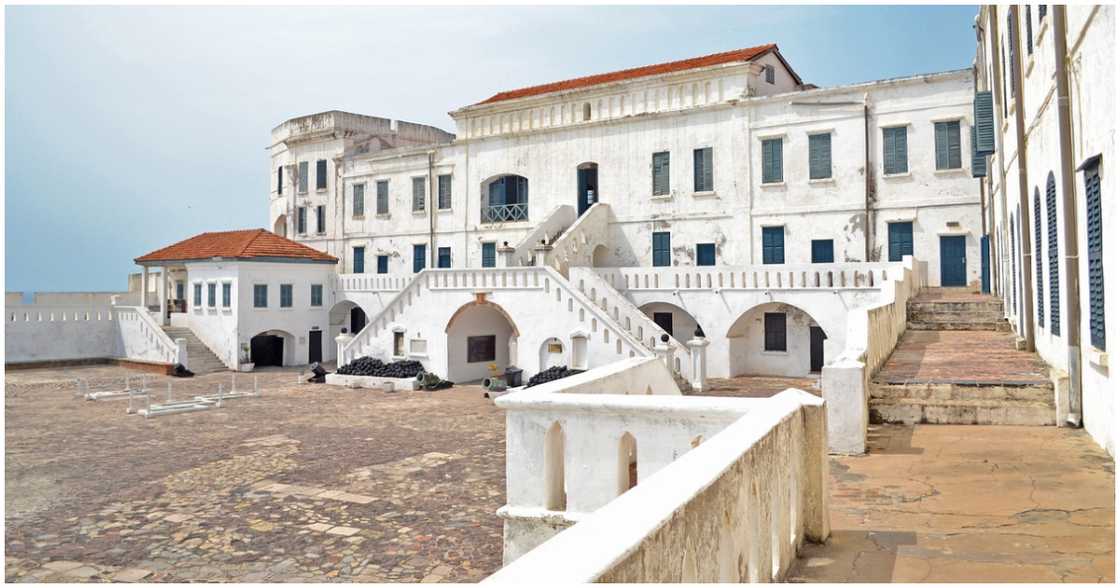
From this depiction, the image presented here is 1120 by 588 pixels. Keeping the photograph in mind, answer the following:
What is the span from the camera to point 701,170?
30.5 meters

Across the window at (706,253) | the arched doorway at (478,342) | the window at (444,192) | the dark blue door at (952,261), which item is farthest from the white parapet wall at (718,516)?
the window at (444,192)

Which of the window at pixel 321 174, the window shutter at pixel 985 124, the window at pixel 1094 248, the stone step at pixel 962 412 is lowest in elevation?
the stone step at pixel 962 412

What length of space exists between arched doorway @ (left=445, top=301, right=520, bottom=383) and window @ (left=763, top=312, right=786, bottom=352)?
8.62 m

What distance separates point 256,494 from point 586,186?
75.7ft

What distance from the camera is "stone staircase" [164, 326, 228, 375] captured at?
110 feet

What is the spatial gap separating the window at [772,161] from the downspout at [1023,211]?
49.2 ft

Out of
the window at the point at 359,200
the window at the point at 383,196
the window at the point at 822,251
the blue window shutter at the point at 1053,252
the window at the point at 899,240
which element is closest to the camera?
the blue window shutter at the point at 1053,252

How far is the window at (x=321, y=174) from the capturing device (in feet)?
136

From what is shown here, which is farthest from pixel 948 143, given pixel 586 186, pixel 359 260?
pixel 359 260

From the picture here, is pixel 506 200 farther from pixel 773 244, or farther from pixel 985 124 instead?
pixel 985 124

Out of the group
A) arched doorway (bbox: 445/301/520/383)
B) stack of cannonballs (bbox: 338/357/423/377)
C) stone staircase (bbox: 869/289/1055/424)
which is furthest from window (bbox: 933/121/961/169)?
stack of cannonballs (bbox: 338/357/423/377)

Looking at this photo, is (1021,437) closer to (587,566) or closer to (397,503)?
(587,566)

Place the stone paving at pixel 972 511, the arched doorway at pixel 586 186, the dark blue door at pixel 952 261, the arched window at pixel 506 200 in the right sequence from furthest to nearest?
1. the arched window at pixel 506 200
2. the arched doorway at pixel 586 186
3. the dark blue door at pixel 952 261
4. the stone paving at pixel 972 511

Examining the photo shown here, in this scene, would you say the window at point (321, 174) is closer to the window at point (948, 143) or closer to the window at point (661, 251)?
the window at point (661, 251)
